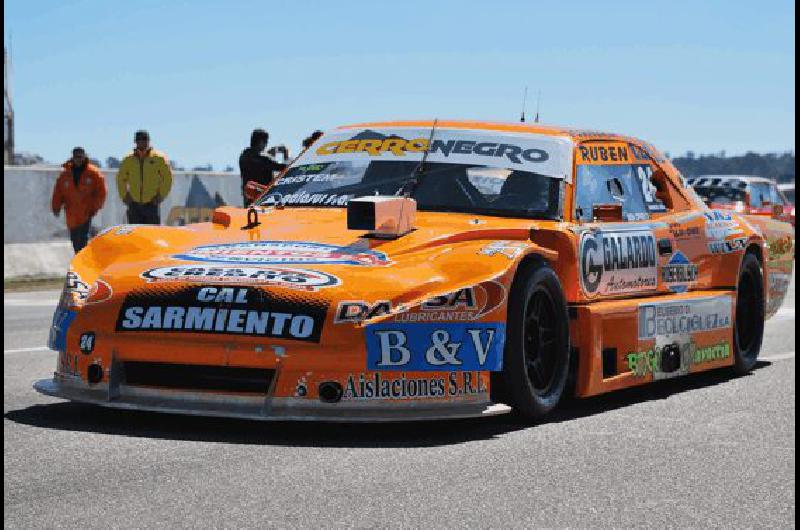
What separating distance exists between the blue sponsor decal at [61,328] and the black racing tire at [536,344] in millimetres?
1808

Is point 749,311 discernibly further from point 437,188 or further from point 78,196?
point 78,196

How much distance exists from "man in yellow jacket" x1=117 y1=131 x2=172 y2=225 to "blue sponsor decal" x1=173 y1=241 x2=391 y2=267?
11399 millimetres

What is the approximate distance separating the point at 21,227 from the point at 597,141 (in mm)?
13058

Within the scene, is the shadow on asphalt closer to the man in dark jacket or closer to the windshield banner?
the windshield banner

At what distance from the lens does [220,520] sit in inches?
190

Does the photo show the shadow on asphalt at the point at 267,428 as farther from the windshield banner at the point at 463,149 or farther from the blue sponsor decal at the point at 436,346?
the windshield banner at the point at 463,149

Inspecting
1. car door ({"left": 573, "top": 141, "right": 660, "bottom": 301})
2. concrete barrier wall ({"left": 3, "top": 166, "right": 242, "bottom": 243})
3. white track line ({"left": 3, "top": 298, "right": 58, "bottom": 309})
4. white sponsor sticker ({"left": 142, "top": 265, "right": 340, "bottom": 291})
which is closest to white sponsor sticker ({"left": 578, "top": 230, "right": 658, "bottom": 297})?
car door ({"left": 573, "top": 141, "right": 660, "bottom": 301})

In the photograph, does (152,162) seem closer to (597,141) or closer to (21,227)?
(21,227)

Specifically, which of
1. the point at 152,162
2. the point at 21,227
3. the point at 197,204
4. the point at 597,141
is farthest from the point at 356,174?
the point at 197,204

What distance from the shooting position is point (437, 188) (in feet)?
26.1

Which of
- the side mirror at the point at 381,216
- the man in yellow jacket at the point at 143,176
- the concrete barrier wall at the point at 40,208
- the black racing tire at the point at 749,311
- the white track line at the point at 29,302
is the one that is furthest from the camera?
the concrete barrier wall at the point at 40,208

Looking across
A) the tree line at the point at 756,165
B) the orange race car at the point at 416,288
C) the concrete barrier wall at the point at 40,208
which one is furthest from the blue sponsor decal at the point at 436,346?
the tree line at the point at 756,165

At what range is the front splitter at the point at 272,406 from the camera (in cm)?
616

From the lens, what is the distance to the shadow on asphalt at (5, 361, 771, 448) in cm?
632
